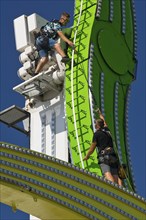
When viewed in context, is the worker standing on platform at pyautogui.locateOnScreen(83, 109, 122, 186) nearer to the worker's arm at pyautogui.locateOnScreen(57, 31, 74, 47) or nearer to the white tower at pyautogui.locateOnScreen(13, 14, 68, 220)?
the white tower at pyautogui.locateOnScreen(13, 14, 68, 220)

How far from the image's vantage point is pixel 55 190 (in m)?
14.8

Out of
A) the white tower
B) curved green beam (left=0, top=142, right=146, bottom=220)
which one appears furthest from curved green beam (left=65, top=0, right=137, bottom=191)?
curved green beam (left=0, top=142, right=146, bottom=220)

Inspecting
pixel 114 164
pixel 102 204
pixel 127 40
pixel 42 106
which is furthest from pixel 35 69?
pixel 102 204

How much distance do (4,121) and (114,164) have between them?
4.91m

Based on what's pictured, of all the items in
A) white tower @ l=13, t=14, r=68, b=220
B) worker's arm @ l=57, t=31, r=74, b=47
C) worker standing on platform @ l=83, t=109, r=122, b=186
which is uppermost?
worker's arm @ l=57, t=31, r=74, b=47

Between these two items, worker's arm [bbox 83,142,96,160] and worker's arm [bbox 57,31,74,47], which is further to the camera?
worker's arm [bbox 57,31,74,47]

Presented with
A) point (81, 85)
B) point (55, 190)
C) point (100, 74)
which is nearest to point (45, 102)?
point (81, 85)

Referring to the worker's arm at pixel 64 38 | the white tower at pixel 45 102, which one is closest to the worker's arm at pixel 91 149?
the white tower at pixel 45 102

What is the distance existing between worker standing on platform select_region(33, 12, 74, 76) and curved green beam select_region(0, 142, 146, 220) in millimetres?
6101

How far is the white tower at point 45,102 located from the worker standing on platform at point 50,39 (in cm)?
15

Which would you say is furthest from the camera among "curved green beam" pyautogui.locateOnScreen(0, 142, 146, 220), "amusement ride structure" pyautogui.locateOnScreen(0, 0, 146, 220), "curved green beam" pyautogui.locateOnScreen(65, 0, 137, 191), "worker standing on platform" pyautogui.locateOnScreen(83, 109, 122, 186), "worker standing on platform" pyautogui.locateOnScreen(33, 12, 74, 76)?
"worker standing on platform" pyautogui.locateOnScreen(33, 12, 74, 76)

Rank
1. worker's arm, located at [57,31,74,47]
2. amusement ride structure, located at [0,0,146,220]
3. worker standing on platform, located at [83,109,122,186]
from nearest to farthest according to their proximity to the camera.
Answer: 1. worker standing on platform, located at [83,109,122,186]
2. amusement ride structure, located at [0,0,146,220]
3. worker's arm, located at [57,31,74,47]

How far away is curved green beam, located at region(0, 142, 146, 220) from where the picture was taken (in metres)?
14.4

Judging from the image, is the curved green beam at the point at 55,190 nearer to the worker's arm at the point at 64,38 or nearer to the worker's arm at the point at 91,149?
the worker's arm at the point at 91,149
